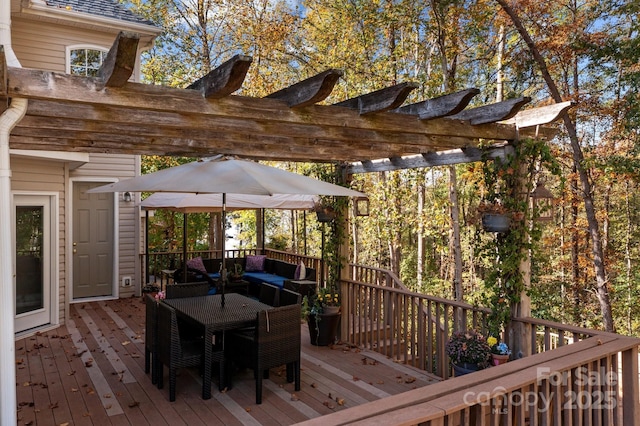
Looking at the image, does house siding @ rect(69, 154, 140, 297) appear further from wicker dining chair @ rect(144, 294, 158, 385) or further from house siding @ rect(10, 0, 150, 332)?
wicker dining chair @ rect(144, 294, 158, 385)

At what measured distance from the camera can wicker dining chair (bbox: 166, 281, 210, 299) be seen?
5.11 metres

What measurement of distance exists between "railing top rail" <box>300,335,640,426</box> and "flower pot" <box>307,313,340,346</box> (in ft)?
10.5

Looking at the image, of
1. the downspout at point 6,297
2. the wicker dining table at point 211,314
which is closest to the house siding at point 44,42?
the wicker dining table at point 211,314

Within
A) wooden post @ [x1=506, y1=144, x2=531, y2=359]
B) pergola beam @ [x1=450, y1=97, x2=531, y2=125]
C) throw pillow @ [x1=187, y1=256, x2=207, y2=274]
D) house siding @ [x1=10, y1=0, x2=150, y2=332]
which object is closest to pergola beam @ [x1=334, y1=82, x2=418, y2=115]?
pergola beam @ [x1=450, y1=97, x2=531, y2=125]

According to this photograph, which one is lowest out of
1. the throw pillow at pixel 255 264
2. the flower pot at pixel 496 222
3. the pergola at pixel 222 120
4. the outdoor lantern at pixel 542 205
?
the throw pillow at pixel 255 264

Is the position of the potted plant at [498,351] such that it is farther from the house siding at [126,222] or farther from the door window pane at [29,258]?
the house siding at [126,222]

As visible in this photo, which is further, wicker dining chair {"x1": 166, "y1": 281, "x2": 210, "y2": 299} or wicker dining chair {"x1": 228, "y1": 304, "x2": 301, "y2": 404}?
wicker dining chair {"x1": 166, "y1": 281, "x2": 210, "y2": 299}

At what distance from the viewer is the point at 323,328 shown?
5.76 metres

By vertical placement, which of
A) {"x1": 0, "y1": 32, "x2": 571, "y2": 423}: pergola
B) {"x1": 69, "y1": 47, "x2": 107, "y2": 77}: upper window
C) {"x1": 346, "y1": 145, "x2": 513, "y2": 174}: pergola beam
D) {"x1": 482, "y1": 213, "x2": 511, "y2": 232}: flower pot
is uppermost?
{"x1": 69, "y1": 47, "x2": 107, "y2": 77}: upper window

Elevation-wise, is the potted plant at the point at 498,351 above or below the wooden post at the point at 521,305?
below

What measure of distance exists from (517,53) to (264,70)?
6.59 m

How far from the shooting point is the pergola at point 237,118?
255cm

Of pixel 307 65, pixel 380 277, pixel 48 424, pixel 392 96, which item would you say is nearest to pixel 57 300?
pixel 48 424

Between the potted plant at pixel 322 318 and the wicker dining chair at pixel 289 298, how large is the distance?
0.83 m
